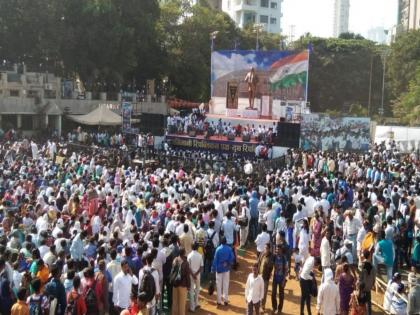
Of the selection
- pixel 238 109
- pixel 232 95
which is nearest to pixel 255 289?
pixel 238 109

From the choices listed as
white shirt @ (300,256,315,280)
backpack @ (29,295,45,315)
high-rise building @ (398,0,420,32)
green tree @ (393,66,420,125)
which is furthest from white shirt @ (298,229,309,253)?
high-rise building @ (398,0,420,32)

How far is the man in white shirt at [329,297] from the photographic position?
7.79 meters

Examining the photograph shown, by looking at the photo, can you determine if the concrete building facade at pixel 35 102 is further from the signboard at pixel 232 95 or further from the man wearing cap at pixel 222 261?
the man wearing cap at pixel 222 261

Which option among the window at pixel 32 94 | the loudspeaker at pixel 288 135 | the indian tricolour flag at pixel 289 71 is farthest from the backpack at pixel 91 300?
the window at pixel 32 94

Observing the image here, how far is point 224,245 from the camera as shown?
9.11m

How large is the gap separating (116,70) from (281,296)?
96.3ft

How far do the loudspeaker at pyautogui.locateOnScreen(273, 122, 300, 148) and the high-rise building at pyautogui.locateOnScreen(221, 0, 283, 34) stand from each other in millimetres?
63225

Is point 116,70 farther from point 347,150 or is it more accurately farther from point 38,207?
point 38,207

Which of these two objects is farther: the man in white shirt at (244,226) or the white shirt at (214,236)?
the man in white shirt at (244,226)

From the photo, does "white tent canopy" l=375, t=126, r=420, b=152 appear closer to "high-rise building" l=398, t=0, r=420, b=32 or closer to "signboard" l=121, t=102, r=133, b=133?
"signboard" l=121, t=102, r=133, b=133

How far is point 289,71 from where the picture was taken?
29969 mm

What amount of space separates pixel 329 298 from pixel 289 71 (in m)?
23.4

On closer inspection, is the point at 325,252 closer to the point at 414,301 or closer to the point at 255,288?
the point at 255,288

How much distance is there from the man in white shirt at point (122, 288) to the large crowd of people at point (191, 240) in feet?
0.05
